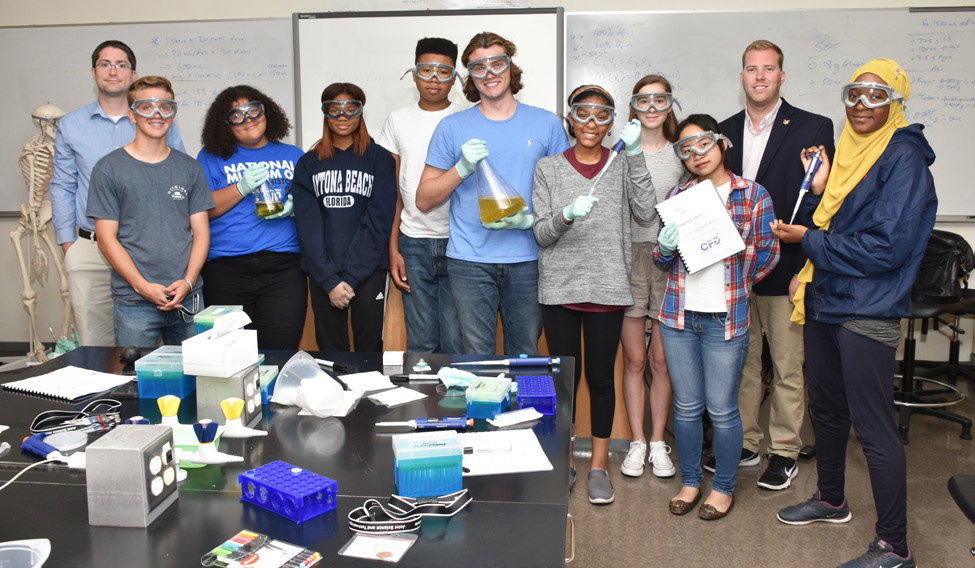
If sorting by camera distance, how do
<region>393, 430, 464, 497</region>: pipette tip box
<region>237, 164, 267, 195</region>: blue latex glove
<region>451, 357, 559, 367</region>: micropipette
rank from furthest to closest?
1. <region>237, 164, 267, 195</region>: blue latex glove
2. <region>451, 357, 559, 367</region>: micropipette
3. <region>393, 430, 464, 497</region>: pipette tip box

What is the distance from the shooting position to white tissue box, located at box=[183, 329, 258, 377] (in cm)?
165

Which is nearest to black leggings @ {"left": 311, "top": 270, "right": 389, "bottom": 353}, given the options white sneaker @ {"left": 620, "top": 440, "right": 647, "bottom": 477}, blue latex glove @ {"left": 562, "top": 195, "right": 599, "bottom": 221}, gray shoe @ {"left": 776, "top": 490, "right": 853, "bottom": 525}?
blue latex glove @ {"left": 562, "top": 195, "right": 599, "bottom": 221}

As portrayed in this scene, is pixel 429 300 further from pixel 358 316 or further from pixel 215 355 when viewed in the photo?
pixel 215 355

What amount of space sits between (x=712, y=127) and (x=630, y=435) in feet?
4.95

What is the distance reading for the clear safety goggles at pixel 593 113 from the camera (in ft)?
8.35

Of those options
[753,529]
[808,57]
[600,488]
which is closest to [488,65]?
[600,488]

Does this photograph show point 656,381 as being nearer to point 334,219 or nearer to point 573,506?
point 573,506

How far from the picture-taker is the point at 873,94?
223 cm

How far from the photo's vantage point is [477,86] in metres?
2.77

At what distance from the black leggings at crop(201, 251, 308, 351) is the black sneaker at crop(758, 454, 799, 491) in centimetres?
209

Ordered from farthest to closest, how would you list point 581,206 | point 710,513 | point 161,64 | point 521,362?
point 161,64, point 710,513, point 581,206, point 521,362

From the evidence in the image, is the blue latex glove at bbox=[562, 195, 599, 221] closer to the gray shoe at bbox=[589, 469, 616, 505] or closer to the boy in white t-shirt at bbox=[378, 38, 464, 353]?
the boy in white t-shirt at bbox=[378, 38, 464, 353]

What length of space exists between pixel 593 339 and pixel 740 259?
60 cm

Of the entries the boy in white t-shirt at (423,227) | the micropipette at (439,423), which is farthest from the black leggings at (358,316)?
the micropipette at (439,423)
